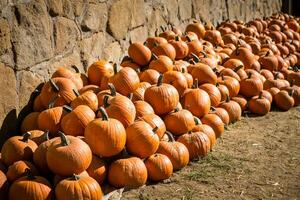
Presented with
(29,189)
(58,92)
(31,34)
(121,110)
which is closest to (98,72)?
(58,92)

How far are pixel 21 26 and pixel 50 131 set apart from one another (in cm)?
103

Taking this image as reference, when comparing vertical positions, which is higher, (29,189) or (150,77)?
(150,77)

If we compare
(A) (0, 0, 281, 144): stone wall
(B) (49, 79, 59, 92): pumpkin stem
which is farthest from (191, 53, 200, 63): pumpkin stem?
(B) (49, 79, 59, 92): pumpkin stem

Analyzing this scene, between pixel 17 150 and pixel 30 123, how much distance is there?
1.91ft

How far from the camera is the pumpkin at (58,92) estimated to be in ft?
14.5

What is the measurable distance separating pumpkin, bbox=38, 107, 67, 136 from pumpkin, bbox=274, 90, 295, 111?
344 cm

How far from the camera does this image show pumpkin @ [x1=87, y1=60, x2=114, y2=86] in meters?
5.09

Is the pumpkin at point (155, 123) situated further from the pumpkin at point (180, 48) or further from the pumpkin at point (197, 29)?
the pumpkin at point (197, 29)

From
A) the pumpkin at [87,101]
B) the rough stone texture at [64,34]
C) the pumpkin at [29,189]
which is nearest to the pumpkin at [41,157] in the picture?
the pumpkin at [29,189]

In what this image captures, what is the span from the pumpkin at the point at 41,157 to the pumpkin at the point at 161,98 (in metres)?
1.33

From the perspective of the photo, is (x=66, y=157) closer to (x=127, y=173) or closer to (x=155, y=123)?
(x=127, y=173)

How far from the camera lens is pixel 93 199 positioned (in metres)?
3.46

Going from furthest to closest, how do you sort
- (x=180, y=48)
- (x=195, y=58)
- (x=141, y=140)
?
(x=180, y=48)
(x=195, y=58)
(x=141, y=140)

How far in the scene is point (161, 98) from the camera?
466cm
